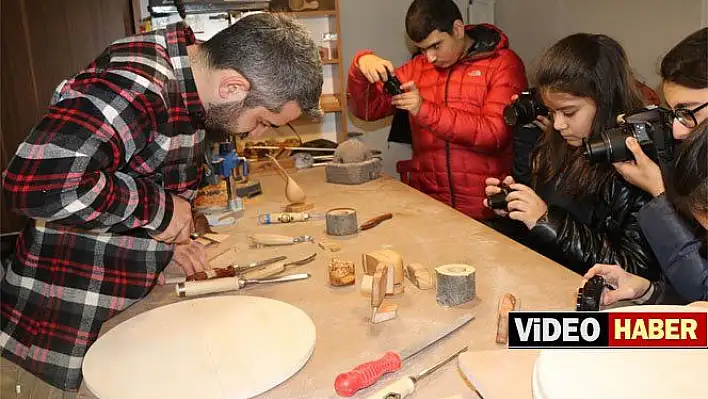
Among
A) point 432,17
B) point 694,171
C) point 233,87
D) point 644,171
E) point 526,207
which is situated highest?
point 432,17

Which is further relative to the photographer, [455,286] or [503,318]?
[455,286]

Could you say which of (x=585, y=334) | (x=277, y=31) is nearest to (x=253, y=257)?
(x=277, y=31)

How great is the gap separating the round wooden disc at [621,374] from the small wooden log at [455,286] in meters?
0.44

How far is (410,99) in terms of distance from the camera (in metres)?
2.42

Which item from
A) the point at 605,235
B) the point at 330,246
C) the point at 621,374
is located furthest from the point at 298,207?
the point at 621,374

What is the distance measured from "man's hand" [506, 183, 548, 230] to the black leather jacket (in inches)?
0.8

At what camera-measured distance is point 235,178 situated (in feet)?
7.46

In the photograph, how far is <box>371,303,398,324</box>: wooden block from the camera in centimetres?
120

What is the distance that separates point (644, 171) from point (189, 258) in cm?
109

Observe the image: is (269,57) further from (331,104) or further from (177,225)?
(331,104)

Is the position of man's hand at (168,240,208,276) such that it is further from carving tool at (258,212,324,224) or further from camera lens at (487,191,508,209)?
camera lens at (487,191,508,209)

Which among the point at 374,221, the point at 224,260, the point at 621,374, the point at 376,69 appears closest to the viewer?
the point at 621,374

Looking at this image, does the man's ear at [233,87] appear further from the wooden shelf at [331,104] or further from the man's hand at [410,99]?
the wooden shelf at [331,104]

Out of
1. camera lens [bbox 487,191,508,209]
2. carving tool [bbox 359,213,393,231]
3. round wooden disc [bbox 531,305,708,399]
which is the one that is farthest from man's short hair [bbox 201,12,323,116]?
round wooden disc [bbox 531,305,708,399]
